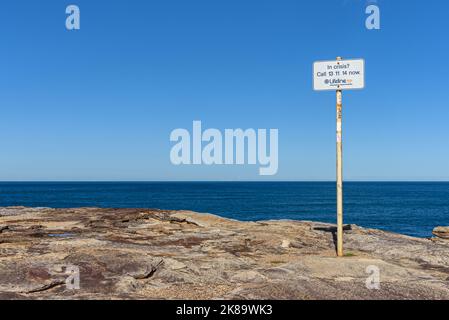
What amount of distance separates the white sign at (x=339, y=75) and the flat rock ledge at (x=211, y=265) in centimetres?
537

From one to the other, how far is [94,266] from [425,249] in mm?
11081

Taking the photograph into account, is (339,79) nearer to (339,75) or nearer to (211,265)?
(339,75)

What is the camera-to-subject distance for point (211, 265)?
36.8 feet

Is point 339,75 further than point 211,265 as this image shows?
Yes

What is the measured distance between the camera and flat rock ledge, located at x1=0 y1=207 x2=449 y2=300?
8.77 meters

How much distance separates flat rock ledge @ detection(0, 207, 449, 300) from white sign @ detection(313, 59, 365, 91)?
17.6 feet

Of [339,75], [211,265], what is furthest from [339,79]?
[211,265]

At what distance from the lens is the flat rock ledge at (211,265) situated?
877cm

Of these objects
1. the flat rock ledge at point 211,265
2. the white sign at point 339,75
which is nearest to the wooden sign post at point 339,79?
the white sign at point 339,75

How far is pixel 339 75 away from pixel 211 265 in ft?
23.3

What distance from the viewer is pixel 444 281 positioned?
10.1 meters

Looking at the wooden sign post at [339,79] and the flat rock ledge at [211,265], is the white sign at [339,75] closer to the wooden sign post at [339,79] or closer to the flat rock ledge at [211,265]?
the wooden sign post at [339,79]
